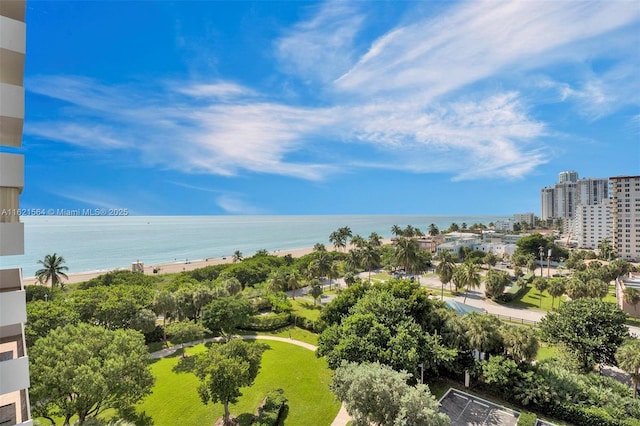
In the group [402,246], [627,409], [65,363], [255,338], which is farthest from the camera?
[402,246]

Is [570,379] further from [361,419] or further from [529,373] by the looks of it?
[361,419]

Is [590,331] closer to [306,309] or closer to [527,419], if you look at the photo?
[527,419]

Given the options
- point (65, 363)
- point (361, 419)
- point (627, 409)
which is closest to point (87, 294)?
point (65, 363)

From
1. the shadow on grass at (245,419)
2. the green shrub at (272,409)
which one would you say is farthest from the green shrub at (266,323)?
the shadow on grass at (245,419)

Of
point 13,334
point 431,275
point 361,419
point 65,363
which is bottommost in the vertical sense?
point 431,275

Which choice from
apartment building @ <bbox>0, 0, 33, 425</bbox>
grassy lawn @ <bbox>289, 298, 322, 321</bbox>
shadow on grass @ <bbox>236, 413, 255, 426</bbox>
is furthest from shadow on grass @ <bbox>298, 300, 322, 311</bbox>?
apartment building @ <bbox>0, 0, 33, 425</bbox>

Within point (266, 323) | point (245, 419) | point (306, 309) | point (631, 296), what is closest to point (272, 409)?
point (245, 419)

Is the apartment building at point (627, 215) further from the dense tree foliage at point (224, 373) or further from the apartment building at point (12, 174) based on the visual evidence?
the apartment building at point (12, 174)
